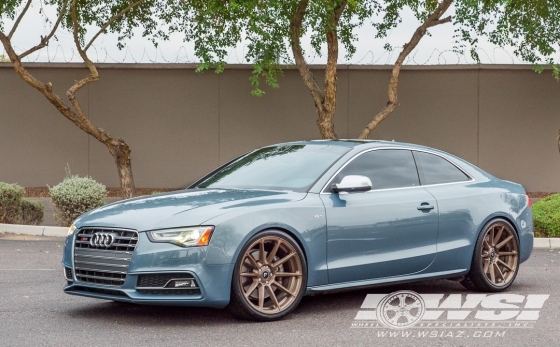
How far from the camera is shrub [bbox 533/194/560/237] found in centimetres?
1433

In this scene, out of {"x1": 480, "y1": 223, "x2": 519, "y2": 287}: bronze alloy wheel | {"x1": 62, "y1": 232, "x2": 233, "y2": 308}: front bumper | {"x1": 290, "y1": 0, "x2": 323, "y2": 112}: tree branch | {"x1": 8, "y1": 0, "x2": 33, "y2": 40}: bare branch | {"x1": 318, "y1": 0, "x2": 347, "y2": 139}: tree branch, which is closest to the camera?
{"x1": 62, "y1": 232, "x2": 233, "y2": 308}: front bumper

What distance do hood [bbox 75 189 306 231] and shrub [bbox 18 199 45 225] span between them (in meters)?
8.44

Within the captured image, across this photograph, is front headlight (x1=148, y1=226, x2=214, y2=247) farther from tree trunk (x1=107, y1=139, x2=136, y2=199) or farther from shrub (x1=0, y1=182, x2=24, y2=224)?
tree trunk (x1=107, y1=139, x2=136, y2=199)

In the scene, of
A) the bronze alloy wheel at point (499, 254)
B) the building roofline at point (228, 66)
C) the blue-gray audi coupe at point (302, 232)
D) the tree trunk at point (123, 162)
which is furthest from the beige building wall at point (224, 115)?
the bronze alloy wheel at point (499, 254)

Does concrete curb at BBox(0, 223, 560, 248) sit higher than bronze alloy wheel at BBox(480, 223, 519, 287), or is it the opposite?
bronze alloy wheel at BBox(480, 223, 519, 287)

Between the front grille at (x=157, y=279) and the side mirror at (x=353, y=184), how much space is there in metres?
1.61

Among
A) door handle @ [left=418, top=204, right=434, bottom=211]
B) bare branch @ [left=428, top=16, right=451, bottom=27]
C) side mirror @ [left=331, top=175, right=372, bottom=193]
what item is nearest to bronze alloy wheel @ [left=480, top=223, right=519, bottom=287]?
door handle @ [left=418, top=204, right=434, bottom=211]

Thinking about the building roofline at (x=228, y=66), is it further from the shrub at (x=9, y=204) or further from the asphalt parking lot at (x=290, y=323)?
the asphalt parking lot at (x=290, y=323)

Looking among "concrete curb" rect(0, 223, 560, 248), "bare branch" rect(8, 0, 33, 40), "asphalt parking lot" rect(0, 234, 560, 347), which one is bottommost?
"concrete curb" rect(0, 223, 560, 248)

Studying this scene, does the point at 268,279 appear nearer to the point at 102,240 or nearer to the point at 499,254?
the point at 102,240

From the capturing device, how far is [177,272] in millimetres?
7051

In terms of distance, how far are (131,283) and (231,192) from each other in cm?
132

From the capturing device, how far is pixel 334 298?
351 inches

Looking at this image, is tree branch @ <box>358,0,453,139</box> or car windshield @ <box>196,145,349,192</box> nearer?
car windshield @ <box>196,145,349,192</box>
